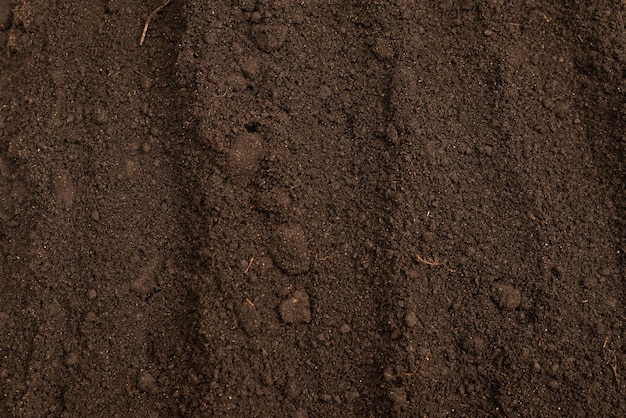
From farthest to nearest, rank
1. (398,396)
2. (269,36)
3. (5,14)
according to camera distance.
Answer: (5,14)
(269,36)
(398,396)

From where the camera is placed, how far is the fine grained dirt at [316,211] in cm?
162

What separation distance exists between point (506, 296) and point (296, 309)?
0.56 metres

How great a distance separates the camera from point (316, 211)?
168 centimetres

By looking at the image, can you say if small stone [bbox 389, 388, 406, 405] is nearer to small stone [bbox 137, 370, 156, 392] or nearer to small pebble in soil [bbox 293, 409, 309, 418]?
small pebble in soil [bbox 293, 409, 309, 418]

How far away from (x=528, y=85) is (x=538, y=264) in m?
0.51

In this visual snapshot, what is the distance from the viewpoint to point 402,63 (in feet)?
5.69

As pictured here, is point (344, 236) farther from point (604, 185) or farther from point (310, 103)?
point (604, 185)

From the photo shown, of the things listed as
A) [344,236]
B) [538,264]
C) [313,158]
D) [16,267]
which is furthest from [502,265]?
[16,267]

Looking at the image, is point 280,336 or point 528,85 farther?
point 528,85

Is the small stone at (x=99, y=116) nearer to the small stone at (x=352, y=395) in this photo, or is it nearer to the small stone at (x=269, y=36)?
the small stone at (x=269, y=36)

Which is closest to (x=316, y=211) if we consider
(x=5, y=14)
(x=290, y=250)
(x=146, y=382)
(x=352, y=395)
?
(x=290, y=250)

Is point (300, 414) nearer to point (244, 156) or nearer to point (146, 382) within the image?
point (146, 382)

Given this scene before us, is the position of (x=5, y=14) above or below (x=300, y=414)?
above

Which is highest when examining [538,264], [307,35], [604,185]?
[307,35]
